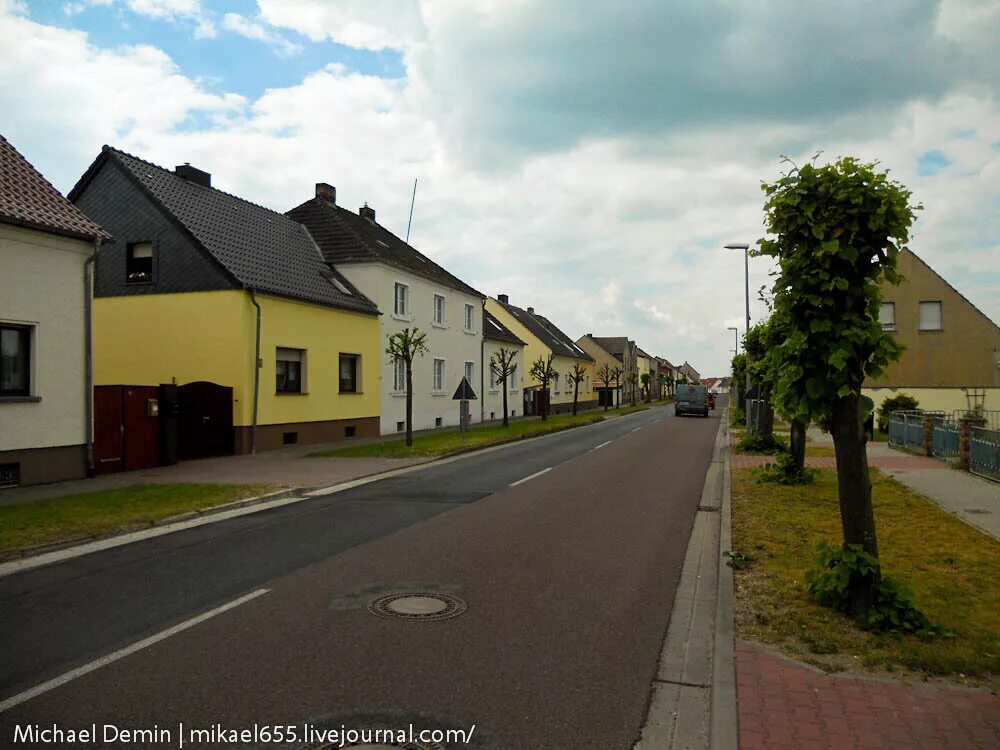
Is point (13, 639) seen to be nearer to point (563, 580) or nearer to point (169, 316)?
point (563, 580)

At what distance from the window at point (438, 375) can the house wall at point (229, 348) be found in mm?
8218

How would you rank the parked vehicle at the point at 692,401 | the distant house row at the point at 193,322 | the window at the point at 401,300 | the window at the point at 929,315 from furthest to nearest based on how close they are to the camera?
1. the parked vehicle at the point at 692,401
2. the window at the point at 929,315
3. the window at the point at 401,300
4. the distant house row at the point at 193,322

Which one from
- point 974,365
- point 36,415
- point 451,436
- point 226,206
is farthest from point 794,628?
point 974,365

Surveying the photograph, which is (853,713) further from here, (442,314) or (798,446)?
(442,314)

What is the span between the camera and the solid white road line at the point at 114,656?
4.29 metres

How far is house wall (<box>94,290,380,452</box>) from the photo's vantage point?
20500mm

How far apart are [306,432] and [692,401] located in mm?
34015

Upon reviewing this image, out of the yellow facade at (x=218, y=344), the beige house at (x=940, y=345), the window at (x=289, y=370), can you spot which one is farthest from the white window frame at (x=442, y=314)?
the beige house at (x=940, y=345)

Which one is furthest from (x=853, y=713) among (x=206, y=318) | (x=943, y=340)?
(x=943, y=340)

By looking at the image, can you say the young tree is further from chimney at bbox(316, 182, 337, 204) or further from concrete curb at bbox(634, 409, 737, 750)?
concrete curb at bbox(634, 409, 737, 750)

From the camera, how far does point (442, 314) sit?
3338 centimetres

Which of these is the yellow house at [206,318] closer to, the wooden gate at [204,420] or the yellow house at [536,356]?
the wooden gate at [204,420]

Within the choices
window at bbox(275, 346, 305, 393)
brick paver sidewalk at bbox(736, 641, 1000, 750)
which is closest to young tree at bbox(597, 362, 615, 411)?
window at bbox(275, 346, 305, 393)

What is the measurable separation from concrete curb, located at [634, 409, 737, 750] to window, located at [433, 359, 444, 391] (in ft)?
81.4
